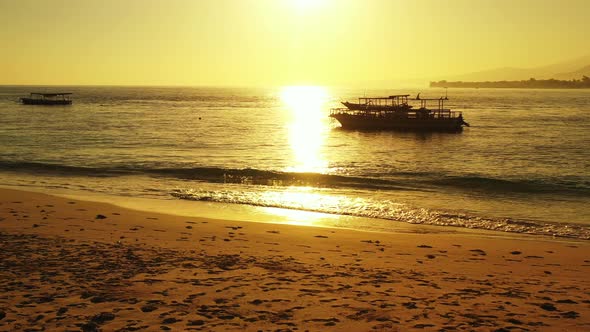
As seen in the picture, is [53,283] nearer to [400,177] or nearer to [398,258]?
[398,258]

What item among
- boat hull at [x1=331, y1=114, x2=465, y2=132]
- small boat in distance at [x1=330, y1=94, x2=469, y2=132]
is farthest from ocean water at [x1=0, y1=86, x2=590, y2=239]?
small boat in distance at [x1=330, y1=94, x2=469, y2=132]

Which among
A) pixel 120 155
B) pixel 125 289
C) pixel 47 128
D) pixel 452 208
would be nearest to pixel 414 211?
pixel 452 208

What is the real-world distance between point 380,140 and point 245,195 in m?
38.9

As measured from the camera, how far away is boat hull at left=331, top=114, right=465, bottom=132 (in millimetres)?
67812

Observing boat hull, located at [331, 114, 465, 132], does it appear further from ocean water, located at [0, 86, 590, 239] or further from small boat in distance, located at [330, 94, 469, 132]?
ocean water, located at [0, 86, 590, 239]

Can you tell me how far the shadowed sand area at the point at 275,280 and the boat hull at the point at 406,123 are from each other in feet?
180

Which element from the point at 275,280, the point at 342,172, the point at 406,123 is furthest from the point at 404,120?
the point at 275,280

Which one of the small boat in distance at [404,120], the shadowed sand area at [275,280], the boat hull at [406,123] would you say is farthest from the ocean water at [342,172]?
the small boat in distance at [404,120]

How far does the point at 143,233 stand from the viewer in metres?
13.2

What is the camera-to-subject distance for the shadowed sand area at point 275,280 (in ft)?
23.6

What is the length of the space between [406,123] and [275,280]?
62.2 meters

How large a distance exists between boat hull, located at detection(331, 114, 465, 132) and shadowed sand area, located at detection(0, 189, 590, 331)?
180ft

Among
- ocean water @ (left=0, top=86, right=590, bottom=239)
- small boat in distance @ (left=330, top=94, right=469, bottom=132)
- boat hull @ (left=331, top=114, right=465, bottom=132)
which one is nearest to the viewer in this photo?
ocean water @ (left=0, top=86, right=590, bottom=239)

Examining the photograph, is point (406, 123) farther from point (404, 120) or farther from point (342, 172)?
point (342, 172)
